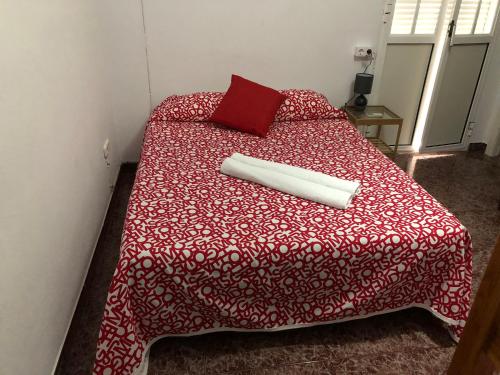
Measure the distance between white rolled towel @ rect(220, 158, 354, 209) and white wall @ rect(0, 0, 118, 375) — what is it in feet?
2.57

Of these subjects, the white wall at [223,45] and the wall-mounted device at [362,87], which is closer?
the white wall at [223,45]

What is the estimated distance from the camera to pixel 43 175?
1.62m

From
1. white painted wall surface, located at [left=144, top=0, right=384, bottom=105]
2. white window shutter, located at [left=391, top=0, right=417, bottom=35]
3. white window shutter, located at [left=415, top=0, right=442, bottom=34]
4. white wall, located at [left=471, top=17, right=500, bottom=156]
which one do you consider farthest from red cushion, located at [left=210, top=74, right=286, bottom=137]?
white wall, located at [left=471, top=17, right=500, bottom=156]

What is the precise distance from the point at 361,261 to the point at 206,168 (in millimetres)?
987

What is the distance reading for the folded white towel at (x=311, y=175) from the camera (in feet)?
6.57

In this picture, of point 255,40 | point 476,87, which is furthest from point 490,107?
point 255,40

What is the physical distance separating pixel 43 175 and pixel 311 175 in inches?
48.0

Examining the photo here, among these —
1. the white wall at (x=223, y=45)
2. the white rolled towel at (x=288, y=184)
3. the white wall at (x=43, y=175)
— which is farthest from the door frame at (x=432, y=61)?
the white wall at (x=43, y=175)

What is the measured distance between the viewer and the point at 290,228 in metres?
1.76

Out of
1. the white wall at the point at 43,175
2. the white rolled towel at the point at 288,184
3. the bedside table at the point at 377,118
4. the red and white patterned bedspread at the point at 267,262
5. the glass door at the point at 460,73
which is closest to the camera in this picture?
the white wall at the point at 43,175

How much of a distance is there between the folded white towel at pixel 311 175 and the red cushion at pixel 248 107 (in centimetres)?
56

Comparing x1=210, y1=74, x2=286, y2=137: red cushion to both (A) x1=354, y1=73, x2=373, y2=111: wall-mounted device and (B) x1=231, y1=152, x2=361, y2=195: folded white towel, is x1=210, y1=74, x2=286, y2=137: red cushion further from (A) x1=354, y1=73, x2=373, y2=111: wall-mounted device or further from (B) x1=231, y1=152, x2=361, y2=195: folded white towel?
(A) x1=354, y1=73, x2=373, y2=111: wall-mounted device

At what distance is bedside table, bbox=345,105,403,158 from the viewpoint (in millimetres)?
3113

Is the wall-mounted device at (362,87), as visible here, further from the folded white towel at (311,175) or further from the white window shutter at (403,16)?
the folded white towel at (311,175)
